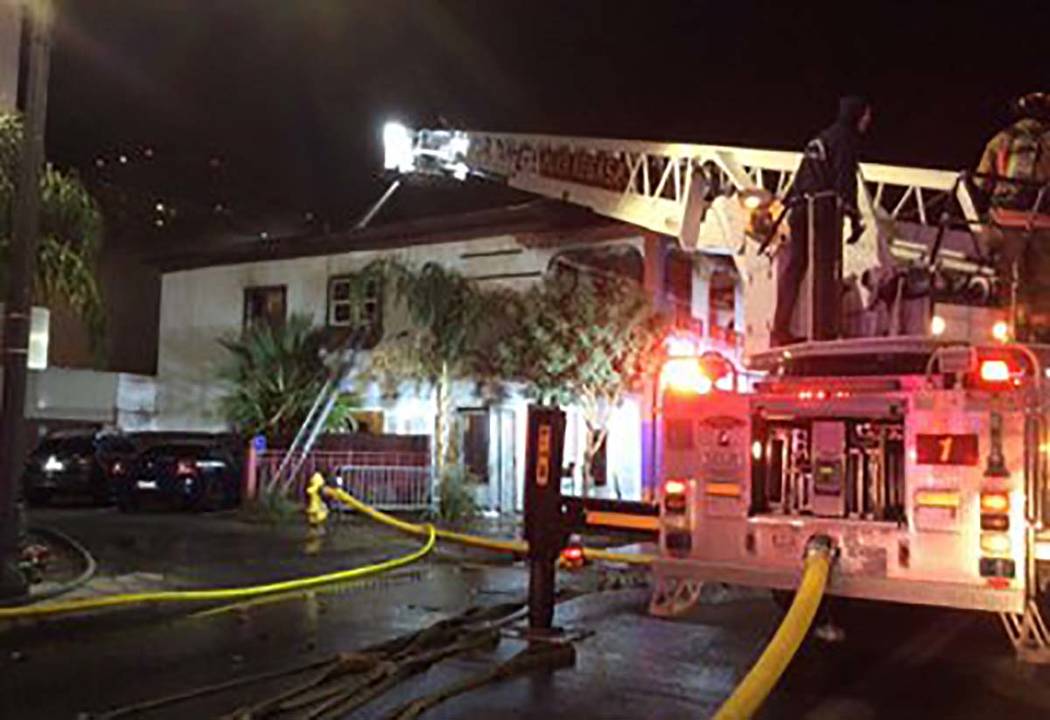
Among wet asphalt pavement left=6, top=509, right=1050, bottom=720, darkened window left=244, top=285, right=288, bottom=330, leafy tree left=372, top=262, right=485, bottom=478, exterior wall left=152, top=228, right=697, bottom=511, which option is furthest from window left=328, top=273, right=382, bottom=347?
wet asphalt pavement left=6, top=509, right=1050, bottom=720

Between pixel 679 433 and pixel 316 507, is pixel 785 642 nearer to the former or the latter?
pixel 679 433

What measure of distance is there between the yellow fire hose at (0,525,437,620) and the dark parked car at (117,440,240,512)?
8168 millimetres

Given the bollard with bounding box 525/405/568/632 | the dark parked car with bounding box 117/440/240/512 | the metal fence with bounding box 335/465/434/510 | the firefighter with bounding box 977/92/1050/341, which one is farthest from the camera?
the metal fence with bounding box 335/465/434/510

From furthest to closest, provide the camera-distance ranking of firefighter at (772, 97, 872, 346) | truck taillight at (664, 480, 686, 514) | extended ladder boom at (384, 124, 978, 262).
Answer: extended ladder boom at (384, 124, 978, 262), firefighter at (772, 97, 872, 346), truck taillight at (664, 480, 686, 514)

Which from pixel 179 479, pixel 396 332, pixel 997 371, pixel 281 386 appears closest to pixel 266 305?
pixel 281 386

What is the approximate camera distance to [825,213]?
27.8 ft

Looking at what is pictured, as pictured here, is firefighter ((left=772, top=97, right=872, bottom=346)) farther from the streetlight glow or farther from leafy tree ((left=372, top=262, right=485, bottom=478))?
leafy tree ((left=372, top=262, right=485, bottom=478))

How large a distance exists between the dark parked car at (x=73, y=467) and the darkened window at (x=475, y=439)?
20.1 feet

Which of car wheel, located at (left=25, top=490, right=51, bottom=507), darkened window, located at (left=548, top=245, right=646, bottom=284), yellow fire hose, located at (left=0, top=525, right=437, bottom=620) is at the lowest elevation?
yellow fire hose, located at (left=0, top=525, right=437, bottom=620)

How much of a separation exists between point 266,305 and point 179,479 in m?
7.87

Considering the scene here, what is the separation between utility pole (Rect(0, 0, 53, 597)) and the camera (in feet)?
30.0

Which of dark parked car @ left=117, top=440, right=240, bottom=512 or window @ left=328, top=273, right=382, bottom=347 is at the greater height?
window @ left=328, top=273, right=382, bottom=347

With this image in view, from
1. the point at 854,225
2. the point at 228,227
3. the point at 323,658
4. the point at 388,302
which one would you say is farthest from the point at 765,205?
the point at 228,227

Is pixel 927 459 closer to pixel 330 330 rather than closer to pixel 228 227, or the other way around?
pixel 330 330
